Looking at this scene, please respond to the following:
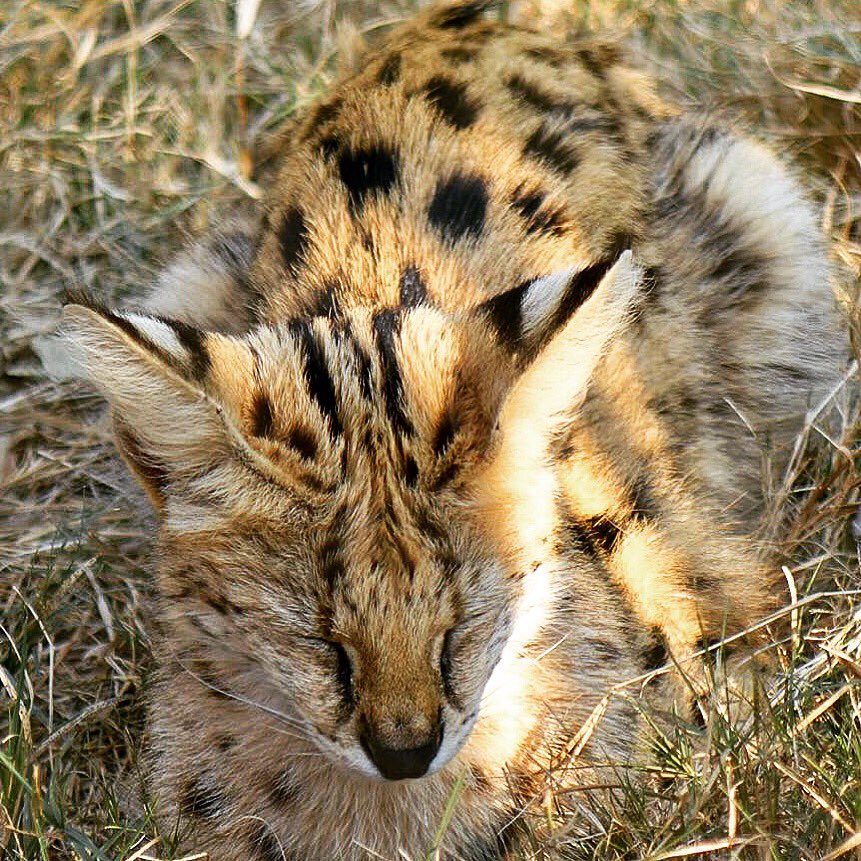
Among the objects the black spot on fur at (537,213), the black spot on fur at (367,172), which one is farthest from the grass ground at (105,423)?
the black spot on fur at (367,172)

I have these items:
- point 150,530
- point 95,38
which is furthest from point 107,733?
point 95,38

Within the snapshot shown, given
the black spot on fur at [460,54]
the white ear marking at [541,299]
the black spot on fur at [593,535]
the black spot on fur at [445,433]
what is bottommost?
the black spot on fur at [593,535]

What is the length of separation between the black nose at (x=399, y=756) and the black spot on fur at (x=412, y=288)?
1.08 meters

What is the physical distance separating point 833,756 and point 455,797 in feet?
2.64

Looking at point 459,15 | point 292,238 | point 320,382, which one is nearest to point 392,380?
point 320,382

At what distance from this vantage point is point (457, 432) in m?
2.83

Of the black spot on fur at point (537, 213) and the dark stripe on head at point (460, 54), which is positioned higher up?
the dark stripe on head at point (460, 54)

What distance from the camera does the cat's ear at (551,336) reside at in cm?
276

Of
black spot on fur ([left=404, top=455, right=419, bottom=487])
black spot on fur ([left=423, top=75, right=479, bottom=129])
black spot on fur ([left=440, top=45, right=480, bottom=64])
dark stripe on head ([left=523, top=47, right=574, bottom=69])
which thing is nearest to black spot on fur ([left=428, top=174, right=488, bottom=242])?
black spot on fur ([left=423, top=75, right=479, bottom=129])

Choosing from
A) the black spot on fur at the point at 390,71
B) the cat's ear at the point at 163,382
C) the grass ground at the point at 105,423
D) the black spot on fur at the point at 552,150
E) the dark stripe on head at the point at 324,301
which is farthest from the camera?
the black spot on fur at the point at 390,71

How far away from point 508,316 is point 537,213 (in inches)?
41.7

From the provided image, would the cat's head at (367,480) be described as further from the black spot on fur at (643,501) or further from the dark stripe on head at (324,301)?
the black spot on fur at (643,501)

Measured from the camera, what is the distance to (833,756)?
3.10 metres

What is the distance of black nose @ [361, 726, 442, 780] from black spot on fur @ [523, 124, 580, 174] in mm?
1792
